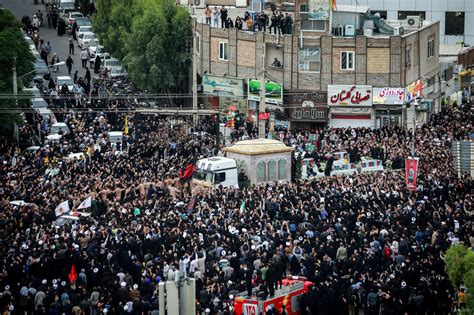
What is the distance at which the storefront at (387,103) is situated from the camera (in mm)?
65562

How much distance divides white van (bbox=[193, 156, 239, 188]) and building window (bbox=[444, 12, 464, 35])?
3397 cm

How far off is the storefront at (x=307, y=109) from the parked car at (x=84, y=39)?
14.8 metres

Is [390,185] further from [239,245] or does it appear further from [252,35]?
[252,35]

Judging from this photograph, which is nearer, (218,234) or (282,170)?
(218,234)

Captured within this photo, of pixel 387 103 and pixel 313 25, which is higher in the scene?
pixel 313 25

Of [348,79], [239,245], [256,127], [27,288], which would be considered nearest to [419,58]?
[348,79]

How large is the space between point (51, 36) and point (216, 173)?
104 feet

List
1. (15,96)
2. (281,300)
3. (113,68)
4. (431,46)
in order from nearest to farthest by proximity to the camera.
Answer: (281,300) → (15,96) → (431,46) → (113,68)

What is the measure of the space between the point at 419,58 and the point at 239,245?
29934 mm

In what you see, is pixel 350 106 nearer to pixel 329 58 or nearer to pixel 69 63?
pixel 329 58

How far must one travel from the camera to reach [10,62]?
61.5 metres

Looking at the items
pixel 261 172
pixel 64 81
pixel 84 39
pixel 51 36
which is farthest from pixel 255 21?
pixel 261 172

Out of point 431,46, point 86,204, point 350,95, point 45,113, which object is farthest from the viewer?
point 431,46

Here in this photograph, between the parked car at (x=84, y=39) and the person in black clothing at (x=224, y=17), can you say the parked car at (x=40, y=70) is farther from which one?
the person in black clothing at (x=224, y=17)
